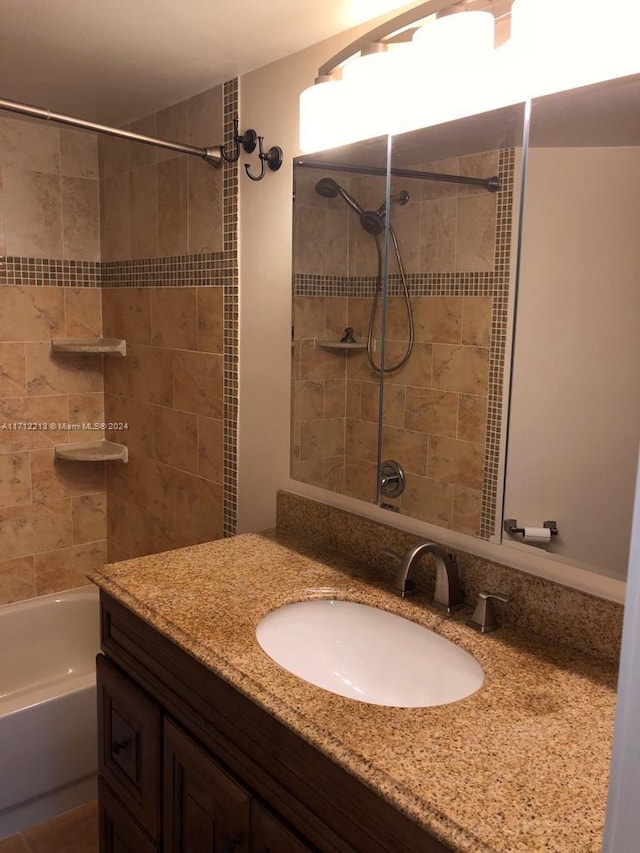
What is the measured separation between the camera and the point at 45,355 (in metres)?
2.81

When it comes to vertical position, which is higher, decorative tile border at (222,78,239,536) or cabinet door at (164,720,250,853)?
decorative tile border at (222,78,239,536)

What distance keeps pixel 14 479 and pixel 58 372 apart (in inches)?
18.2

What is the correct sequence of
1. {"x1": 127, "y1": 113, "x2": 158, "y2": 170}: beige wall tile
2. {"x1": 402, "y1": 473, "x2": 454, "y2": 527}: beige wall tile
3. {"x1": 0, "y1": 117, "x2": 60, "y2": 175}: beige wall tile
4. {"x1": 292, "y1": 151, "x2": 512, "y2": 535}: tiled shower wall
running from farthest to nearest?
1. {"x1": 0, "y1": 117, "x2": 60, "y2": 175}: beige wall tile
2. {"x1": 127, "y1": 113, "x2": 158, "y2": 170}: beige wall tile
3. {"x1": 402, "y1": 473, "x2": 454, "y2": 527}: beige wall tile
4. {"x1": 292, "y1": 151, "x2": 512, "y2": 535}: tiled shower wall

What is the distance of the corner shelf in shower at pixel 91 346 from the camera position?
2717mm

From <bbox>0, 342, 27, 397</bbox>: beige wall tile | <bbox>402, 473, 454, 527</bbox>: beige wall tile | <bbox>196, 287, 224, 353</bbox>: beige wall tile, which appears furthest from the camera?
<bbox>0, 342, 27, 397</bbox>: beige wall tile

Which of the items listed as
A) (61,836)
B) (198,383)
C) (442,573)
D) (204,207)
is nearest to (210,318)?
(198,383)

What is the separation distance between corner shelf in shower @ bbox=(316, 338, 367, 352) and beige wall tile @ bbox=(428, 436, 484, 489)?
313 millimetres

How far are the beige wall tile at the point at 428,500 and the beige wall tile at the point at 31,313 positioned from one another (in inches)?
71.1

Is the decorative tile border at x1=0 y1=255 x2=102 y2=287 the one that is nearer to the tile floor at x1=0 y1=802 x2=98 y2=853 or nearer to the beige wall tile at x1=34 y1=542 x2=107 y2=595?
the beige wall tile at x1=34 y1=542 x2=107 y2=595

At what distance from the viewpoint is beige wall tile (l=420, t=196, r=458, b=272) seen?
1.49 meters

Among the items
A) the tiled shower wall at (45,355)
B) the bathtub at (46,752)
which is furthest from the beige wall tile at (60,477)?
the bathtub at (46,752)

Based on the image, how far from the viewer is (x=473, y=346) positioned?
A: 4.80ft

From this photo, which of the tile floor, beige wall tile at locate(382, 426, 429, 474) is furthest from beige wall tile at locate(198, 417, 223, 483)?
the tile floor

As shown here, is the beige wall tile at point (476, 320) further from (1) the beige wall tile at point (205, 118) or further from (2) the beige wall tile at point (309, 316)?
(1) the beige wall tile at point (205, 118)
